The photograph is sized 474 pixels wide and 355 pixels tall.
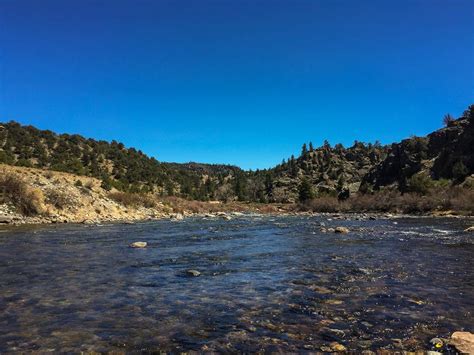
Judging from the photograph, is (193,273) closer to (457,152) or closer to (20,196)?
(20,196)

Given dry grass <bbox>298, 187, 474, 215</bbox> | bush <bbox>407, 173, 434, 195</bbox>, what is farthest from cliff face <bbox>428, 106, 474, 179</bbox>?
dry grass <bbox>298, 187, 474, 215</bbox>

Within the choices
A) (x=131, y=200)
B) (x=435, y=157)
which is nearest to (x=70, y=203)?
(x=131, y=200)

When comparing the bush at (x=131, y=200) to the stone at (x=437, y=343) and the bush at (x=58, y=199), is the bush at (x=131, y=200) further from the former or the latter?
the stone at (x=437, y=343)

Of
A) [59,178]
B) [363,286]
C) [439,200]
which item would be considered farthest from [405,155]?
[363,286]

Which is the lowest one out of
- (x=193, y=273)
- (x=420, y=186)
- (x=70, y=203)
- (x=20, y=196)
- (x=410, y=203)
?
(x=193, y=273)

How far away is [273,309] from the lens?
28.0 ft

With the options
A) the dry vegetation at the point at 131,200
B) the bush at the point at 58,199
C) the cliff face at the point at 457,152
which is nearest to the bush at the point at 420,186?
the cliff face at the point at 457,152

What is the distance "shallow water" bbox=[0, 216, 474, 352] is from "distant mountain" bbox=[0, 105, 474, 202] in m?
41.8

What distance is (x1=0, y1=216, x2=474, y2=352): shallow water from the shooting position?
22.3ft

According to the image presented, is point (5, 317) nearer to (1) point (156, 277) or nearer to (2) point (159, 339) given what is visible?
(2) point (159, 339)

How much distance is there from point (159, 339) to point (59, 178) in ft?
142

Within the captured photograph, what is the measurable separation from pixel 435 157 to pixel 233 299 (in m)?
108

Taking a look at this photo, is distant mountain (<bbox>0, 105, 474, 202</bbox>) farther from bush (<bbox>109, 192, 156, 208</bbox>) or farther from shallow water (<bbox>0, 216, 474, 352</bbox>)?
shallow water (<bbox>0, 216, 474, 352</bbox>)

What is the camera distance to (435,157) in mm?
103875
